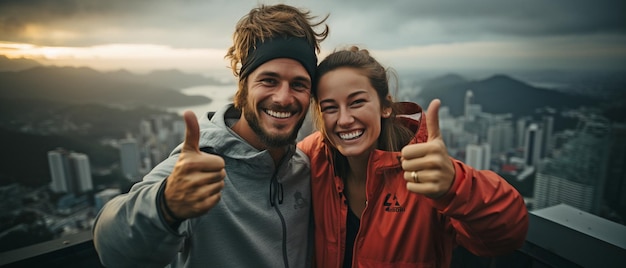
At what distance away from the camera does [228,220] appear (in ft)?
5.73

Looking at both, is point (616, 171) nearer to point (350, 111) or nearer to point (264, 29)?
point (350, 111)

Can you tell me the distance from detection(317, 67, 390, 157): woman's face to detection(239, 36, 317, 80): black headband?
0.21 meters

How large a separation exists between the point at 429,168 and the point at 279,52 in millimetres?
1247

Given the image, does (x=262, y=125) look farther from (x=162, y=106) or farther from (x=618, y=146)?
(x=618, y=146)

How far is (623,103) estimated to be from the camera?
1474 centimetres

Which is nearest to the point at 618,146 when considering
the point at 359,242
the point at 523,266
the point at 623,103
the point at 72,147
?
the point at 623,103

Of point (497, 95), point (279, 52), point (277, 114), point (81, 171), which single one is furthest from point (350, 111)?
point (497, 95)

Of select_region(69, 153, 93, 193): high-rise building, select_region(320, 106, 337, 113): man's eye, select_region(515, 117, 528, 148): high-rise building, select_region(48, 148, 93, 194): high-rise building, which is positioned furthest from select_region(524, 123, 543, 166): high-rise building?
select_region(48, 148, 93, 194): high-rise building

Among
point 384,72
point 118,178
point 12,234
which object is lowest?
point 118,178

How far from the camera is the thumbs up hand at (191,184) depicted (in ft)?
4.12

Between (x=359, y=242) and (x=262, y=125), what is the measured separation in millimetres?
1044

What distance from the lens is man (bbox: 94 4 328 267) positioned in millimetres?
1273

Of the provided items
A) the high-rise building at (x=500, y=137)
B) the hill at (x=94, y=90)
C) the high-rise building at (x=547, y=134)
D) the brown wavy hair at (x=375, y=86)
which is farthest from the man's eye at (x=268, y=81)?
the high-rise building at (x=547, y=134)

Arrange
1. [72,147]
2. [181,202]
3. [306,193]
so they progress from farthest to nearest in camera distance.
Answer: [72,147] < [306,193] < [181,202]
